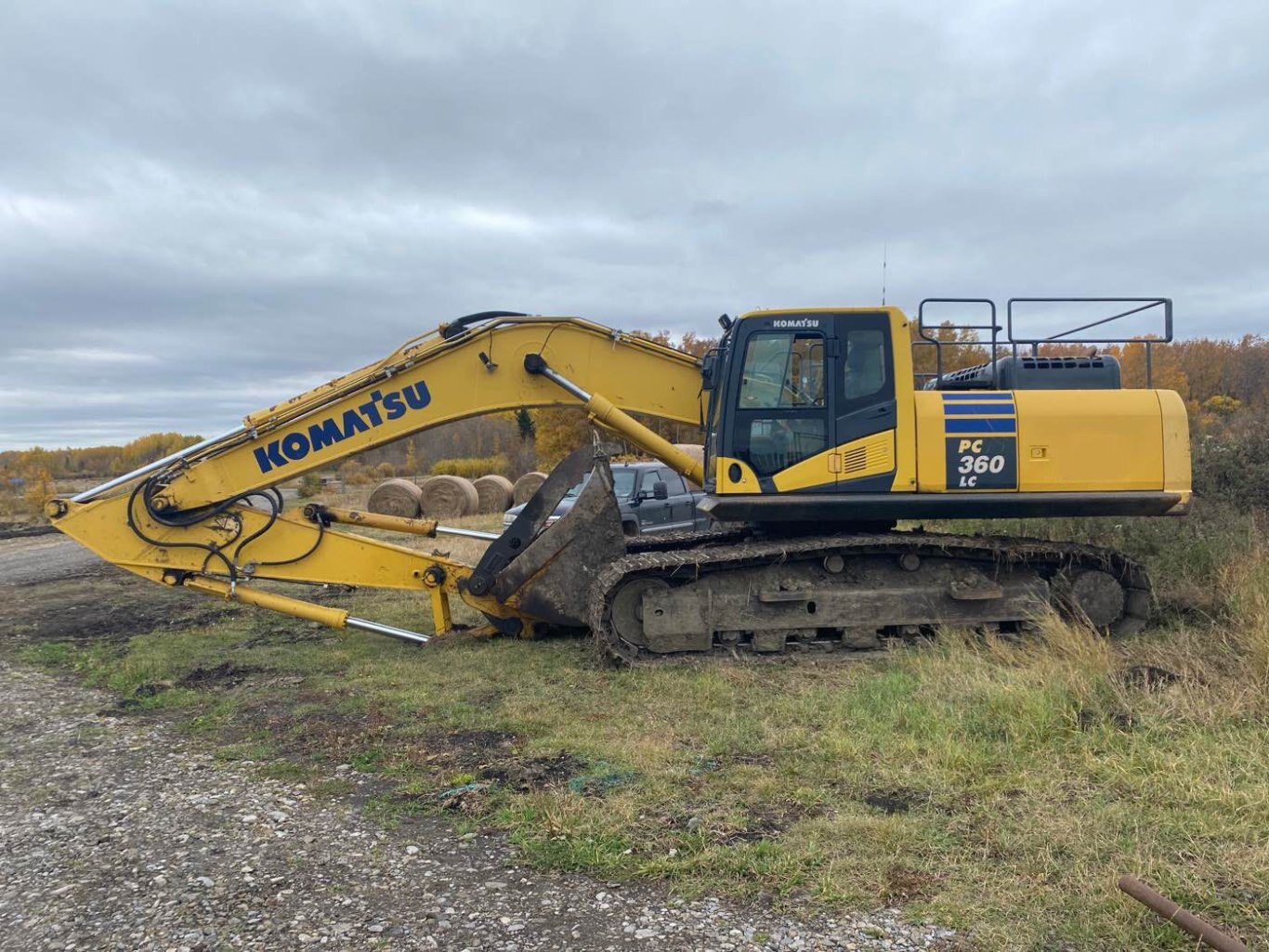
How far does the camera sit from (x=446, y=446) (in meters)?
66.9

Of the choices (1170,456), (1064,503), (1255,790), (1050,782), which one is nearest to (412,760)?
(1050,782)

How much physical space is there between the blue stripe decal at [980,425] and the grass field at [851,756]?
1.69 m

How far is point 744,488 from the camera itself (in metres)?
7.87

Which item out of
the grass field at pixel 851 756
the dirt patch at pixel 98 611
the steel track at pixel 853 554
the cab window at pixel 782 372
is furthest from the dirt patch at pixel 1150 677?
the dirt patch at pixel 98 611

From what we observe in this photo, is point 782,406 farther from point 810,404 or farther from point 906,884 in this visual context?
point 906,884

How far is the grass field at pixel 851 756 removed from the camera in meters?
3.94

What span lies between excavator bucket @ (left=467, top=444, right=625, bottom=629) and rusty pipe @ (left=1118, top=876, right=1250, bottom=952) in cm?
543

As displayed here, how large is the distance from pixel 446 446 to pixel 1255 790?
212 feet

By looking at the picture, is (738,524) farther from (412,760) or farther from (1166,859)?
(1166,859)

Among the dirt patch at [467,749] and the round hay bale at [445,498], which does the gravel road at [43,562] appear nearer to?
the round hay bale at [445,498]

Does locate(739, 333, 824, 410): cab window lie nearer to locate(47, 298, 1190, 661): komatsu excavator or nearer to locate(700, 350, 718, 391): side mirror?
locate(47, 298, 1190, 661): komatsu excavator

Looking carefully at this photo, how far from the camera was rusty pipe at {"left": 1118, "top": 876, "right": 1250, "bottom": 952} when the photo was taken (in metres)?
3.14

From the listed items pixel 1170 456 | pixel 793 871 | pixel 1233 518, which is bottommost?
pixel 793 871

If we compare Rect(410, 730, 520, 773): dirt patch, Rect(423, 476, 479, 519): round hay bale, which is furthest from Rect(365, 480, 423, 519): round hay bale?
Rect(410, 730, 520, 773): dirt patch
